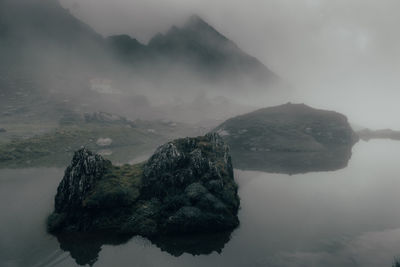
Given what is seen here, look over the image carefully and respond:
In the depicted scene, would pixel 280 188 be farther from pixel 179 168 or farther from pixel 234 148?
pixel 234 148

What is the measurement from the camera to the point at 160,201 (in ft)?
164

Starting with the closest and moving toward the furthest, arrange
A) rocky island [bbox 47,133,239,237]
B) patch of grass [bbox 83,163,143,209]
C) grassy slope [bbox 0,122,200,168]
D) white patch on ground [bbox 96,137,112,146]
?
1. rocky island [bbox 47,133,239,237]
2. patch of grass [bbox 83,163,143,209]
3. grassy slope [bbox 0,122,200,168]
4. white patch on ground [bbox 96,137,112,146]

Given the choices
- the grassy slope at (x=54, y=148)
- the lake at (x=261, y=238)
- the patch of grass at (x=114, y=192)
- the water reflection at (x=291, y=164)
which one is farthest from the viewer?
the grassy slope at (x=54, y=148)

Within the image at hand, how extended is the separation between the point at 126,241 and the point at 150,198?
1022 cm

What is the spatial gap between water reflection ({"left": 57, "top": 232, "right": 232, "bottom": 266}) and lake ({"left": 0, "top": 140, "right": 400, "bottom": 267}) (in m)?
0.15

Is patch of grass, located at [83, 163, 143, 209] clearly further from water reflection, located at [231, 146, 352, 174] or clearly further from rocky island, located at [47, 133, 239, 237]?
water reflection, located at [231, 146, 352, 174]

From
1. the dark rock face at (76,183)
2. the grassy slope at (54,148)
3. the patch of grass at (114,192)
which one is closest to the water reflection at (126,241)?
the patch of grass at (114,192)

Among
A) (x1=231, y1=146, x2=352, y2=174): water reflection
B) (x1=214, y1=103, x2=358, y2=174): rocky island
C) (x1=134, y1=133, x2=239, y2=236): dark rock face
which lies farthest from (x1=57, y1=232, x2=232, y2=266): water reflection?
(x1=214, y1=103, x2=358, y2=174): rocky island

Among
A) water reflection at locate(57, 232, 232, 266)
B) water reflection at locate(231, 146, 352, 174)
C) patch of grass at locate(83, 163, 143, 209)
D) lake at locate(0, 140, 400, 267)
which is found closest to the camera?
lake at locate(0, 140, 400, 267)

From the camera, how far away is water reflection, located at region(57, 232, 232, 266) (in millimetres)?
38688

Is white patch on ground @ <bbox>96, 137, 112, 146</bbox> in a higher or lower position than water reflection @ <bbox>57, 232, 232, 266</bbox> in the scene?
higher

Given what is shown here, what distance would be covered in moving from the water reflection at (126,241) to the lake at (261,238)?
0.50 ft

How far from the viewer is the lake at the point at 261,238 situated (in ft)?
122

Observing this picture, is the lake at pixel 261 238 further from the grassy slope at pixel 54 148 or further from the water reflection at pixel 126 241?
the grassy slope at pixel 54 148
